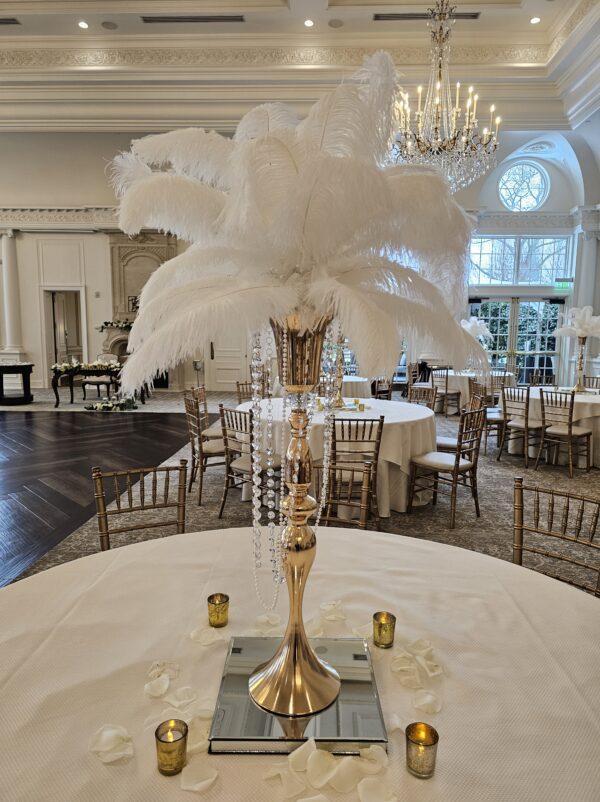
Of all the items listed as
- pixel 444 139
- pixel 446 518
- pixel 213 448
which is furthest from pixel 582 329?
pixel 213 448

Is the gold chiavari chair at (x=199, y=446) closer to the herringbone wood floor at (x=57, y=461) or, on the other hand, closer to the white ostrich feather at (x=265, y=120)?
the herringbone wood floor at (x=57, y=461)

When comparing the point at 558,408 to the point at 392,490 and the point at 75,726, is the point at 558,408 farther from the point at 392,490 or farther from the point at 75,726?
the point at 75,726

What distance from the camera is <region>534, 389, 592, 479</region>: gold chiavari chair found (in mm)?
5793

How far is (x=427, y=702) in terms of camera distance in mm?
1042

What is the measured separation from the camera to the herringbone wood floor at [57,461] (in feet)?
13.0

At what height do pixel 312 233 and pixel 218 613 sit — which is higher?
pixel 312 233

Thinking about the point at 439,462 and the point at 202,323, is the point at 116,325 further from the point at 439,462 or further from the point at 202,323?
the point at 202,323

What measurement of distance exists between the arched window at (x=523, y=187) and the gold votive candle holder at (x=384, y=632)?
13.0 metres

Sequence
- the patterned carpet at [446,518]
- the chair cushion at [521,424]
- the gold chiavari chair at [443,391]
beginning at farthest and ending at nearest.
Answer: the gold chiavari chair at [443,391], the chair cushion at [521,424], the patterned carpet at [446,518]

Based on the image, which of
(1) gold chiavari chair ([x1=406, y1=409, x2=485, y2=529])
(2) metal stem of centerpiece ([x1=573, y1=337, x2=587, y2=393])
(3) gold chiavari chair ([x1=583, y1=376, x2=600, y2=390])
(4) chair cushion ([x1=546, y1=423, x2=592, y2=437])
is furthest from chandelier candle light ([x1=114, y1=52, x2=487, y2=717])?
(3) gold chiavari chair ([x1=583, y1=376, x2=600, y2=390])

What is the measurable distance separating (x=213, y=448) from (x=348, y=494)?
2136 millimetres

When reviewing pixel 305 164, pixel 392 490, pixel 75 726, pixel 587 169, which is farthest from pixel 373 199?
pixel 587 169

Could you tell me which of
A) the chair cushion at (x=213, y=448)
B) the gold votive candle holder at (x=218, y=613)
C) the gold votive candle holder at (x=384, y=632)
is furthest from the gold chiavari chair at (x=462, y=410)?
the gold votive candle holder at (x=218, y=613)

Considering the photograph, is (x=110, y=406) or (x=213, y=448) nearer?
(x=213, y=448)
